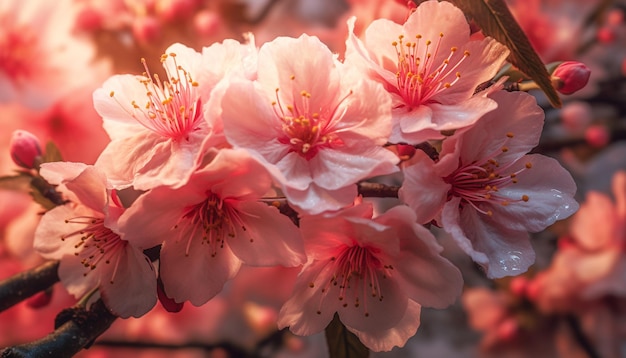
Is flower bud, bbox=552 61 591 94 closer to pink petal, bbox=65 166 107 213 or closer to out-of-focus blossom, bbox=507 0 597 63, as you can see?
pink petal, bbox=65 166 107 213

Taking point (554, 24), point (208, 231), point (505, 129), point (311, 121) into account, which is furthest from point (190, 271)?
point (554, 24)

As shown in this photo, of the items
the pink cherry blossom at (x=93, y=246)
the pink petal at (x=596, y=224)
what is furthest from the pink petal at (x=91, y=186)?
the pink petal at (x=596, y=224)

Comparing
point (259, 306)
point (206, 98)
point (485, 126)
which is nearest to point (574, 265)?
point (259, 306)

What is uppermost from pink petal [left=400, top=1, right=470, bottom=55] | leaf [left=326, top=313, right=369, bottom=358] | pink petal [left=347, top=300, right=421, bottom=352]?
pink petal [left=400, top=1, right=470, bottom=55]

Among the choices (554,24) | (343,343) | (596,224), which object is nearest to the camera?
(343,343)

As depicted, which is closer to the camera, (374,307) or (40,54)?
(374,307)

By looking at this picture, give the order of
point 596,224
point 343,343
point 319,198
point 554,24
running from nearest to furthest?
1. point 319,198
2. point 343,343
3. point 596,224
4. point 554,24

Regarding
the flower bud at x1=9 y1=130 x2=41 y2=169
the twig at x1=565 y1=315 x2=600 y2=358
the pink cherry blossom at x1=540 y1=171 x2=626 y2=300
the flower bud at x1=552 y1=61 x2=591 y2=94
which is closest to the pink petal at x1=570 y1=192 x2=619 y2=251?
the pink cherry blossom at x1=540 y1=171 x2=626 y2=300

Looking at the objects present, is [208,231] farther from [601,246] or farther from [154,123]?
[601,246]
